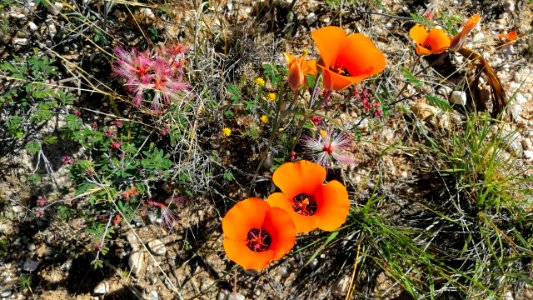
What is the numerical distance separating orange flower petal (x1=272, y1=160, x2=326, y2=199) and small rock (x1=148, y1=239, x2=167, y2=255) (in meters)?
0.93

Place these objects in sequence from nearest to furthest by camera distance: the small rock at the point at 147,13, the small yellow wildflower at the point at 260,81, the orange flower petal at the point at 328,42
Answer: the orange flower petal at the point at 328,42
the small yellow wildflower at the point at 260,81
the small rock at the point at 147,13

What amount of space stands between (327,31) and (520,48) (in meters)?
2.26

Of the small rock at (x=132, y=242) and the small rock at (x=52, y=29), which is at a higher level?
the small rock at (x=52, y=29)

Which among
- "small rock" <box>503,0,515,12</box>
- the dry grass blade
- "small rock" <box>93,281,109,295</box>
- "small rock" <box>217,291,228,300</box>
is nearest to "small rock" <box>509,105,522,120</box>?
the dry grass blade

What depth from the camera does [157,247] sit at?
263cm

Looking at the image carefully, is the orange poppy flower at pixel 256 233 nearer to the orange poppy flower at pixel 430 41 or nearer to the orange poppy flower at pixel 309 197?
the orange poppy flower at pixel 309 197

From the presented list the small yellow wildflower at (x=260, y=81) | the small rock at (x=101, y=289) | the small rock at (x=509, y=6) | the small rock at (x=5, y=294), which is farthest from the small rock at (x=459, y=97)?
the small rock at (x=5, y=294)

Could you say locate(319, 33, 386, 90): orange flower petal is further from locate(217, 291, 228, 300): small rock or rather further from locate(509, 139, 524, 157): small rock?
locate(509, 139, 524, 157): small rock

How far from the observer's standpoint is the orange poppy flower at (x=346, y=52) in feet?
5.95

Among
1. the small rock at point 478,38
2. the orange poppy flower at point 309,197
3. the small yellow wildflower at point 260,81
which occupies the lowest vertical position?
the orange poppy flower at point 309,197

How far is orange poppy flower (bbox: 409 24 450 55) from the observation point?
7.74 feet

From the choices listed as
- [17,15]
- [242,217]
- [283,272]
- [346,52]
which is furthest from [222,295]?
[17,15]

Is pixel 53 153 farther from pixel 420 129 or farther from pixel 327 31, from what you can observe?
pixel 420 129

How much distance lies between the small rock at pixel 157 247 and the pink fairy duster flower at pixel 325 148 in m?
1.03
